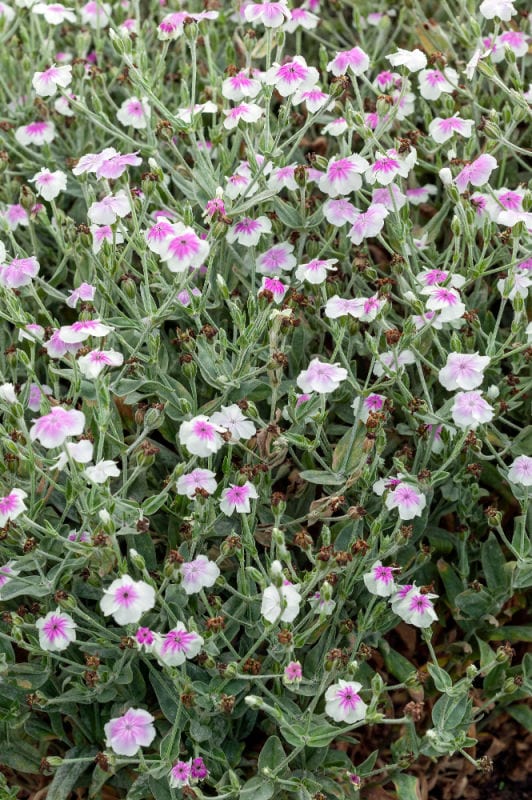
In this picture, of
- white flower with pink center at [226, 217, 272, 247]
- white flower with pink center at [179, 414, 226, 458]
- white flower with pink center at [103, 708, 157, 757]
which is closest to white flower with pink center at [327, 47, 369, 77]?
white flower with pink center at [226, 217, 272, 247]

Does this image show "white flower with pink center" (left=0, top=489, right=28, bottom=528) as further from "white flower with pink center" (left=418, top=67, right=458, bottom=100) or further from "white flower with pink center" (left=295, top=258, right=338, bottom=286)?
"white flower with pink center" (left=418, top=67, right=458, bottom=100)

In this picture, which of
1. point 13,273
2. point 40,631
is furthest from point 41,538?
point 13,273

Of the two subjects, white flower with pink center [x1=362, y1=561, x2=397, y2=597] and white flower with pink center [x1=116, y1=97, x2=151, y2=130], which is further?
white flower with pink center [x1=116, y1=97, x2=151, y2=130]

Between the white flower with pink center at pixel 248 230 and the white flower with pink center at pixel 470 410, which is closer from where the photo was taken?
the white flower with pink center at pixel 470 410

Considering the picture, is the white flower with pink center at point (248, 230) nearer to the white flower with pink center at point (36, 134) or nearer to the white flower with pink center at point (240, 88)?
the white flower with pink center at point (240, 88)

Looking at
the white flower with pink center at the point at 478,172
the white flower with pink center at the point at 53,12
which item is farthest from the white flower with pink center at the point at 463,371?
the white flower with pink center at the point at 53,12

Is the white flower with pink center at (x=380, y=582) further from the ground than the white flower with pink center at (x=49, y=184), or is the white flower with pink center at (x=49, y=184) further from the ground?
the white flower with pink center at (x=49, y=184)

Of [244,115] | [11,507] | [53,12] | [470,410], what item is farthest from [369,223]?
[53,12]

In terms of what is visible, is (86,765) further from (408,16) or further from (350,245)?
(408,16)
